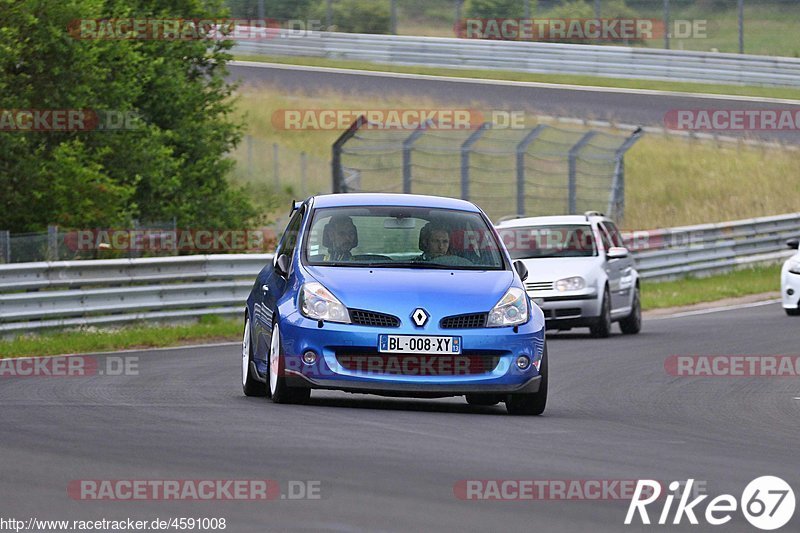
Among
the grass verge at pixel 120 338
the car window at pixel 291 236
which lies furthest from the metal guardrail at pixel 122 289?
the car window at pixel 291 236

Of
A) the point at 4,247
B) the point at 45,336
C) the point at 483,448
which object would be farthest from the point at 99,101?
the point at 483,448

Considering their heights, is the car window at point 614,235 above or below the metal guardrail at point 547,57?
below

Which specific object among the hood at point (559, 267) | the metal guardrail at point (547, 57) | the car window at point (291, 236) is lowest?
A: the hood at point (559, 267)

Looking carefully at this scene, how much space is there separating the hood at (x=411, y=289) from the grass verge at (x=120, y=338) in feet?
22.9

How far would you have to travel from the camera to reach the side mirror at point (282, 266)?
12031mm

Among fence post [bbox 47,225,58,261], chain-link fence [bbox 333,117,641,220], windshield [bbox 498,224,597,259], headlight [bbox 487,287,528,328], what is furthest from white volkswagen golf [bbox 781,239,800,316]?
headlight [bbox 487,287,528,328]

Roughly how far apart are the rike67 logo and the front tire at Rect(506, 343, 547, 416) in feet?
11.6

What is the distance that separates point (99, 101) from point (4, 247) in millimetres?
7709

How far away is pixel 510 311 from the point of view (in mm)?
11508

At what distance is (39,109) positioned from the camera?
87.0 ft

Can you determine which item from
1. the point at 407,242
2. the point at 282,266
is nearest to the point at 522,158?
the point at 407,242

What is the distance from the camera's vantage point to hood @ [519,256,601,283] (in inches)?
831

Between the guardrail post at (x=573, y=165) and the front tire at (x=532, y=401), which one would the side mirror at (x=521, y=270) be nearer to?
the front tire at (x=532, y=401)

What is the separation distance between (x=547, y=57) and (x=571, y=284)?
26.4 meters
